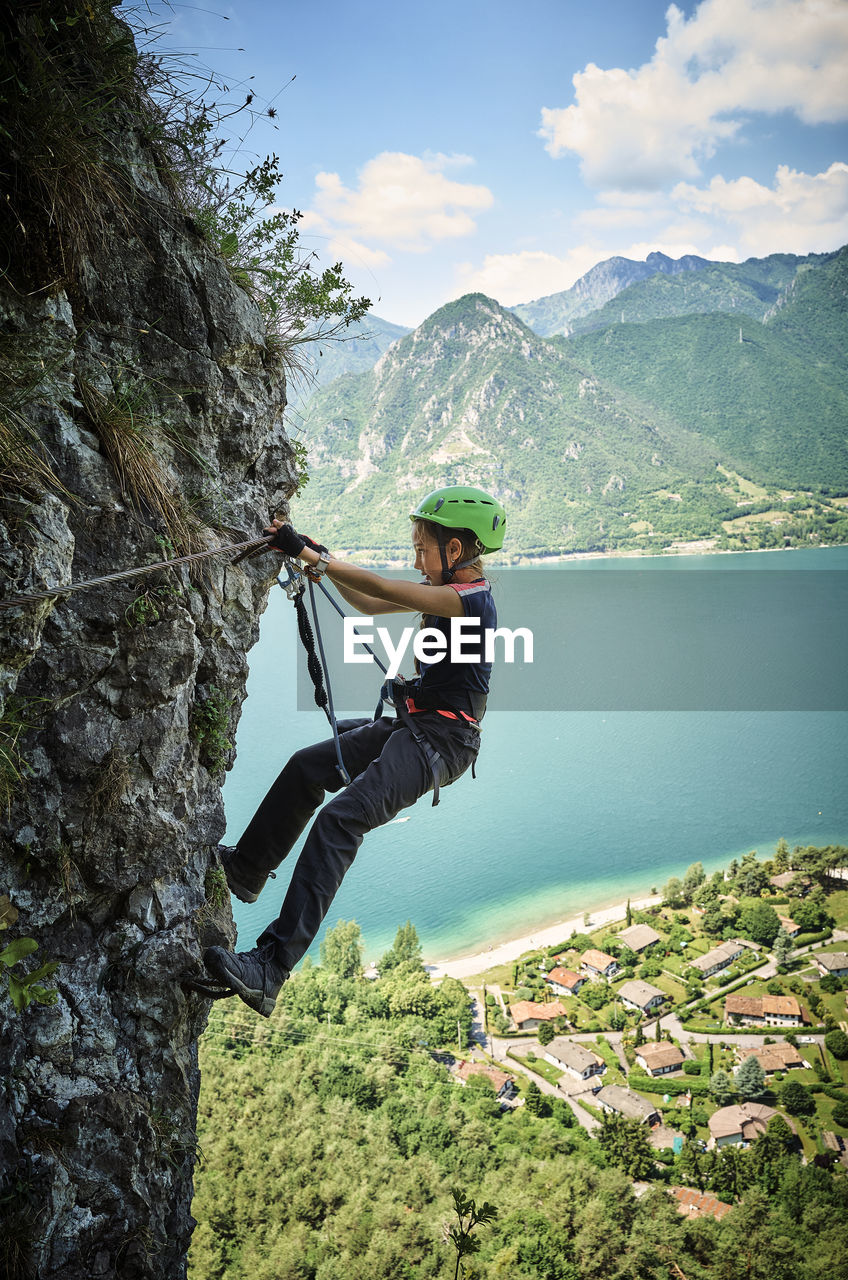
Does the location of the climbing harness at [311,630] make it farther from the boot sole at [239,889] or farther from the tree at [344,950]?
the tree at [344,950]

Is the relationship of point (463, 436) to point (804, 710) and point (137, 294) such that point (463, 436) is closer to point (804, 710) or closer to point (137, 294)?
point (804, 710)

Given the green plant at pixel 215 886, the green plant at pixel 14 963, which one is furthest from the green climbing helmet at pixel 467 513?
the green plant at pixel 14 963

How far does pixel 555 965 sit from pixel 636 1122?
574cm

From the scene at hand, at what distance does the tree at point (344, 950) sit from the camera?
98.5 ft

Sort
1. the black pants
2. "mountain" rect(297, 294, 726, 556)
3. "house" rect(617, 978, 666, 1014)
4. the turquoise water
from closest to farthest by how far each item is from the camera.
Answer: the black pants
"house" rect(617, 978, 666, 1014)
the turquoise water
"mountain" rect(297, 294, 726, 556)

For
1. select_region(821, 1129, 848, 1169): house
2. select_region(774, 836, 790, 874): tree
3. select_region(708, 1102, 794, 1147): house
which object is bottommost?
select_region(821, 1129, 848, 1169): house

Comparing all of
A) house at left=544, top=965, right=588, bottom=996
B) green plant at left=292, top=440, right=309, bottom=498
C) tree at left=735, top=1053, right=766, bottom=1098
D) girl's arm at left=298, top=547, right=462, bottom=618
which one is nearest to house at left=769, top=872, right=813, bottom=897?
tree at left=735, top=1053, right=766, bottom=1098

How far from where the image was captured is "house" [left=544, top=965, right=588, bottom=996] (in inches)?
1179

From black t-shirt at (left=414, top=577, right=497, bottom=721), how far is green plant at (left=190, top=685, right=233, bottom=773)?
0.89m

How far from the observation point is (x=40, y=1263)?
94.8 inches

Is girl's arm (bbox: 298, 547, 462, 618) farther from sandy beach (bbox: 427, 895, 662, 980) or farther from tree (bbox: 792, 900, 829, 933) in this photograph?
tree (bbox: 792, 900, 829, 933)

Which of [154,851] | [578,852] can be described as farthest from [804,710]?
[154,851]

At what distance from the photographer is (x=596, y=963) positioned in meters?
30.5

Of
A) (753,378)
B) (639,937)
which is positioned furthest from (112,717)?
(753,378)
